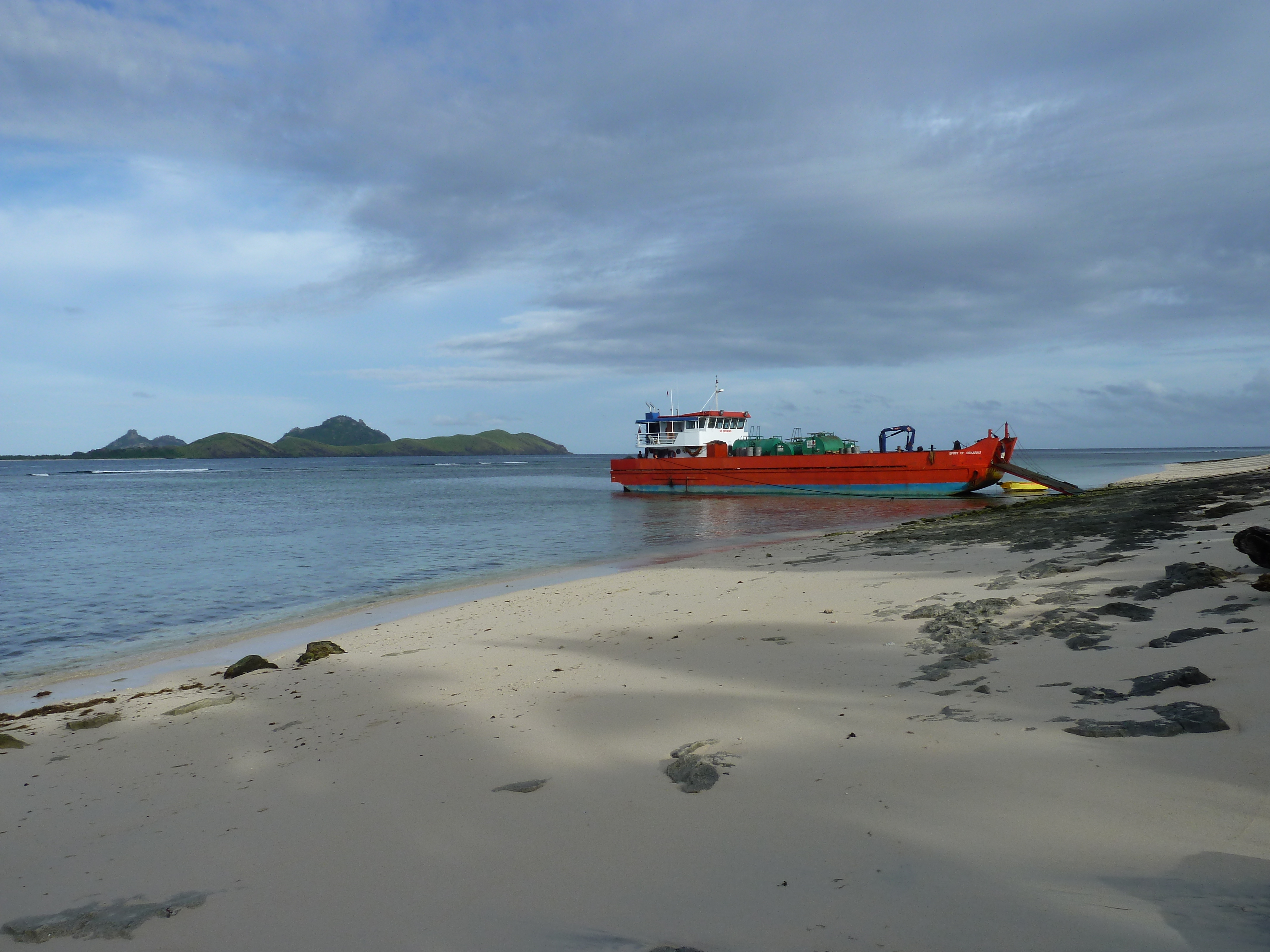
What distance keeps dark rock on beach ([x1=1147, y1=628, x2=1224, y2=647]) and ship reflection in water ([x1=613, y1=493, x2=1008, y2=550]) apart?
15.7m

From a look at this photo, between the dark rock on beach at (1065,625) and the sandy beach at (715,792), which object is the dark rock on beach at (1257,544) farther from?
the dark rock on beach at (1065,625)

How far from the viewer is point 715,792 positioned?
3.88m

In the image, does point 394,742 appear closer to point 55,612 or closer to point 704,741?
point 704,741

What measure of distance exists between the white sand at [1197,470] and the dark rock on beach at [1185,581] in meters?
21.8

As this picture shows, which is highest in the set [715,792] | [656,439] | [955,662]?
[656,439]

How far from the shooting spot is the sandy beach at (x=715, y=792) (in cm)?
272

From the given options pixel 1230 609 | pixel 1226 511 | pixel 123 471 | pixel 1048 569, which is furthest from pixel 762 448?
pixel 123 471

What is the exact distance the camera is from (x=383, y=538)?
24.6 metres

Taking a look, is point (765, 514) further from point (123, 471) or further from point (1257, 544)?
point (123, 471)

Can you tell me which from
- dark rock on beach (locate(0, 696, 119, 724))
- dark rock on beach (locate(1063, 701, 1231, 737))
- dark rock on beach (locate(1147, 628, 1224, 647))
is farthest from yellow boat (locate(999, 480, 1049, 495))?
dark rock on beach (locate(0, 696, 119, 724))

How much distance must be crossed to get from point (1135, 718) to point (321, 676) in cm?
719

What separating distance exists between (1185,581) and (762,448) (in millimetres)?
37651

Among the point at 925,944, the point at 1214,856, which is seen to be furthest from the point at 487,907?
the point at 1214,856

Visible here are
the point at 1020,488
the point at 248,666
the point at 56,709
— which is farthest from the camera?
the point at 1020,488
